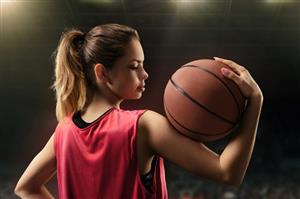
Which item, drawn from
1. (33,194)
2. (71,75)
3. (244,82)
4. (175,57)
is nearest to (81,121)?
(71,75)

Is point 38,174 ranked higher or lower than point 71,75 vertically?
lower

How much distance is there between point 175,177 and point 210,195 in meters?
0.63

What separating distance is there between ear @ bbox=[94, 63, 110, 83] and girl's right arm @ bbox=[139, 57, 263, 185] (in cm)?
12

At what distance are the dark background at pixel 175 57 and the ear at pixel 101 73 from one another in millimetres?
3680

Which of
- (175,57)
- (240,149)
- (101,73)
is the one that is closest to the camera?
(240,149)

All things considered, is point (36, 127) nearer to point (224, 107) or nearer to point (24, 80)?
point (24, 80)

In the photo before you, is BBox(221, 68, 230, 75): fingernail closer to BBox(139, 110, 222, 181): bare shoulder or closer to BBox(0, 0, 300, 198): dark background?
BBox(139, 110, 222, 181): bare shoulder

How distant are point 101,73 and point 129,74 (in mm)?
55

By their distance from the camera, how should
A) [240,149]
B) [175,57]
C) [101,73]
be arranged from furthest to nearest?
[175,57]
[101,73]
[240,149]

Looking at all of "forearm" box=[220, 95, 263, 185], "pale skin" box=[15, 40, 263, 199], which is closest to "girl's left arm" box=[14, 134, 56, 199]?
"pale skin" box=[15, 40, 263, 199]

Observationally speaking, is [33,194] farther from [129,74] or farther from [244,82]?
[244,82]

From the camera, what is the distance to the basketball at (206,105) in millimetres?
803

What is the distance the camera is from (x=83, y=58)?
35.1 inches

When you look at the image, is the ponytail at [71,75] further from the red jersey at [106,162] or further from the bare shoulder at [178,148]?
the bare shoulder at [178,148]
